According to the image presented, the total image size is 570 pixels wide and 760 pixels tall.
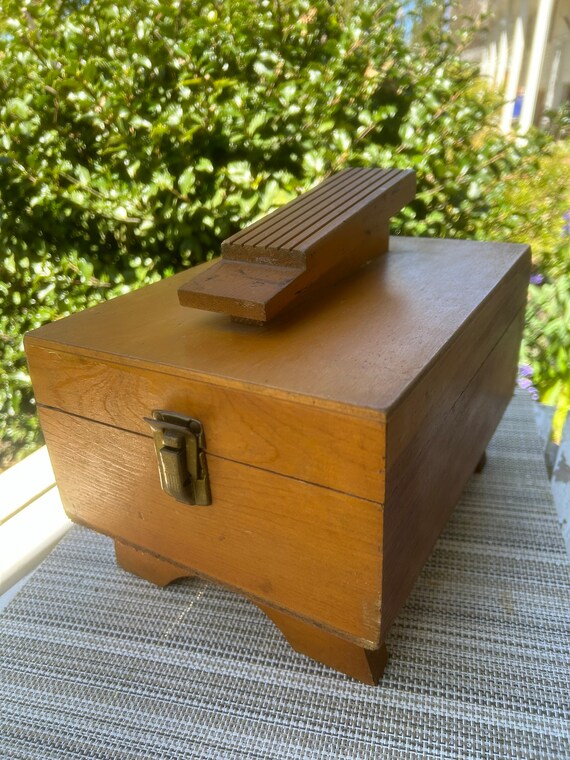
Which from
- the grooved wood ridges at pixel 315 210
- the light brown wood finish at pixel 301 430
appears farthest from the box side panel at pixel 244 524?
the grooved wood ridges at pixel 315 210

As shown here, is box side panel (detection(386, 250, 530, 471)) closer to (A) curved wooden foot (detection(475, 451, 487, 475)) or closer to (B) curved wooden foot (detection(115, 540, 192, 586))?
(A) curved wooden foot (detection(475, 451, 487, 475))

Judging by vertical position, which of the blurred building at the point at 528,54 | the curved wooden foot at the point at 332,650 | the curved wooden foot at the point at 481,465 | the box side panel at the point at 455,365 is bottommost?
the curved wooden foot at the point at 481,465

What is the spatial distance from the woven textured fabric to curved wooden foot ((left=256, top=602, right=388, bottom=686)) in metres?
0.02

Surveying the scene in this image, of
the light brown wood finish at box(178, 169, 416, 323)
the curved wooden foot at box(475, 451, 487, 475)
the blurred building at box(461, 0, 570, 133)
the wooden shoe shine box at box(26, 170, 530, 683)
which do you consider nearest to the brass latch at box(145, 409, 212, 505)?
the wooden shoe shine box at box(26, 170, 530, 683)

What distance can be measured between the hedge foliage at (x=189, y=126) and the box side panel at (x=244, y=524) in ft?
2.59

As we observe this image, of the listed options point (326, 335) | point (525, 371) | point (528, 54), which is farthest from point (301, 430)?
point (528, 54)

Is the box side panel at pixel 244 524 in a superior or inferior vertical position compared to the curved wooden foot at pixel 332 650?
superior

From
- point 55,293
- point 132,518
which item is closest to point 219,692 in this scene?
point 132,518

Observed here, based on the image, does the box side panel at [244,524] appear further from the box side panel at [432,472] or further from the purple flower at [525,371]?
the purple flower at [525,371]

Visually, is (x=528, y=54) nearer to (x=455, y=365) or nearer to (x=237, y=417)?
(x=455, y=365)

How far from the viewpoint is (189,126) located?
4.61 feet

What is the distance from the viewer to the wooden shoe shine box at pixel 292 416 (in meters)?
0.60

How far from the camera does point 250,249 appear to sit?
0.79 meters

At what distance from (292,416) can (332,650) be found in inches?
13.8
